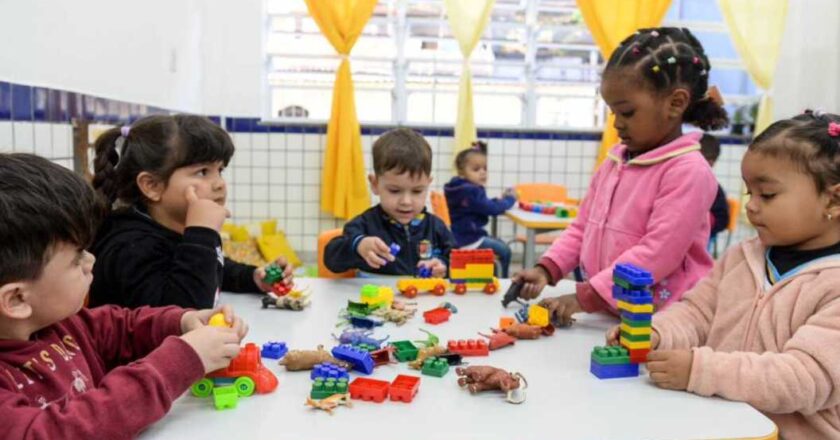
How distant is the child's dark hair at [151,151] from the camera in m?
1.61

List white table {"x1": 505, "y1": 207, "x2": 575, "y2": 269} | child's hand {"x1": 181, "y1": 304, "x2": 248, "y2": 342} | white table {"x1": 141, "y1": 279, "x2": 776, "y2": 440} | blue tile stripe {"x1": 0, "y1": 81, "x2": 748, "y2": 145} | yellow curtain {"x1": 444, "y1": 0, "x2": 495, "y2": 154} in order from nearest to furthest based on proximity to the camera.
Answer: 1. white table {"x1": 141, "y1": 279, "x2": 776, "y2": 440}
2. child's hand {"x1": 181, "y1": 304, "x2": 248, "y2": 342}
3. blue tile stripe {"x1": 0, "y1": 81, "x2": 748, "y2": 145}
4. white table {"x1": 505, "y1": 207, "x2": 575, "y2": 269}
5. yellow curtain {"x1": 444, "y1": 0, "x2": 495, "y2": 154}

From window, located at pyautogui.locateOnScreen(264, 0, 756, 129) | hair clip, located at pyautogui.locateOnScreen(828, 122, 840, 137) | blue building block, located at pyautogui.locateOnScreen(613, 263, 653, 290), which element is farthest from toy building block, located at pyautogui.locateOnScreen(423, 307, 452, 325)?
window, located at pyautogui.locateOnScreen(264, 0, 756, 129)

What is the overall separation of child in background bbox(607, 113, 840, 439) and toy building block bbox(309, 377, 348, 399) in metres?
0.53

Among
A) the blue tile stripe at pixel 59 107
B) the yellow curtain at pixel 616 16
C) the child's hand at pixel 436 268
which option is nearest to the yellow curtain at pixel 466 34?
the yellow curtain at pixel 616 16

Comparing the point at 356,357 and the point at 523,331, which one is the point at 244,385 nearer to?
the point at 356,357

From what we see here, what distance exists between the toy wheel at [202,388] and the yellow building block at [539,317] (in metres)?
0.70

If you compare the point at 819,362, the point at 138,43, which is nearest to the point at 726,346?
the point at 819,362

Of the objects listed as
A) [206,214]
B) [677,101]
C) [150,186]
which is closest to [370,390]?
[206,214]

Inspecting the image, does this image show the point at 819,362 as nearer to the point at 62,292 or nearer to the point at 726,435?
the point at 726,435

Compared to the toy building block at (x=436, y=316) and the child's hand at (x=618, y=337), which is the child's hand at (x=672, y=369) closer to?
the child's hand at (x=618, y=337)

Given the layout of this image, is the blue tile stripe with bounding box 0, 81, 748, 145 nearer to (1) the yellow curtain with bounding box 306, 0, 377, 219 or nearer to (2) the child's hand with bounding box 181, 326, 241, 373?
(2) the child's hand with bounding box 181, 326, 241, 373

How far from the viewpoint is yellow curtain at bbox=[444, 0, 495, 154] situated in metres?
5.09

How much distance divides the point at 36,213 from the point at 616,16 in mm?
4943

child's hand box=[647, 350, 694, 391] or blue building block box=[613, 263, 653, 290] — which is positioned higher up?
blue building block box=[613, 263, 653, 290]
